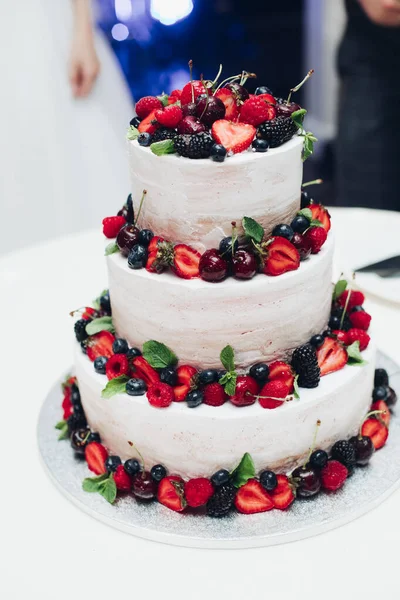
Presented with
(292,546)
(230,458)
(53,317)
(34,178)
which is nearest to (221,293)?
(230,458)

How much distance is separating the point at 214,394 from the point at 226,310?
0.18 metres

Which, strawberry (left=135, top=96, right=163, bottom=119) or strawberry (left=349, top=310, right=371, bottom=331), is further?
strawberry (left=349, top=310, right=371, bottom=331)

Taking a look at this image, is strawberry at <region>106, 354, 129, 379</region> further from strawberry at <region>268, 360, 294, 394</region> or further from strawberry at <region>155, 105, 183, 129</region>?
strawberry at <region>155, 105, 183, 129</region>

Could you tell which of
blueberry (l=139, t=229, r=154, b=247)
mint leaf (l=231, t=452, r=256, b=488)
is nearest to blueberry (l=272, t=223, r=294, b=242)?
blueberry (l=139, t=229, r=154, b=247)

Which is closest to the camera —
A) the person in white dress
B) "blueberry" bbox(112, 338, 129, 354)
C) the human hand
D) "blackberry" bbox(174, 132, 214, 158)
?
"blackberry" bbox(174, 132, 214, 158)

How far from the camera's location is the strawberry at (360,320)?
1801 millimetres

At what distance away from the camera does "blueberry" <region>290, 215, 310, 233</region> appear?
1582 mm

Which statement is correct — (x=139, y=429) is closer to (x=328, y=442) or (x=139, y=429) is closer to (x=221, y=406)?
(x=221, y=406)

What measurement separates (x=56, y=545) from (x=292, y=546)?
1.60 feet

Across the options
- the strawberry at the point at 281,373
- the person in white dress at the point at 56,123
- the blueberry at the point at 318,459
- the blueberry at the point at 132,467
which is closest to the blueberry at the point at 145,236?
the strawberry at the point at 281,373

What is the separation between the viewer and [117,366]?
1631 millimetres

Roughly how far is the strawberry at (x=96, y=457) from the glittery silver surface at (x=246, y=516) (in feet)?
0.11

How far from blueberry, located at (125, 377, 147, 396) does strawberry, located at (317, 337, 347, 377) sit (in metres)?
0.41

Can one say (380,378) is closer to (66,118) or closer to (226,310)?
(226,310)
